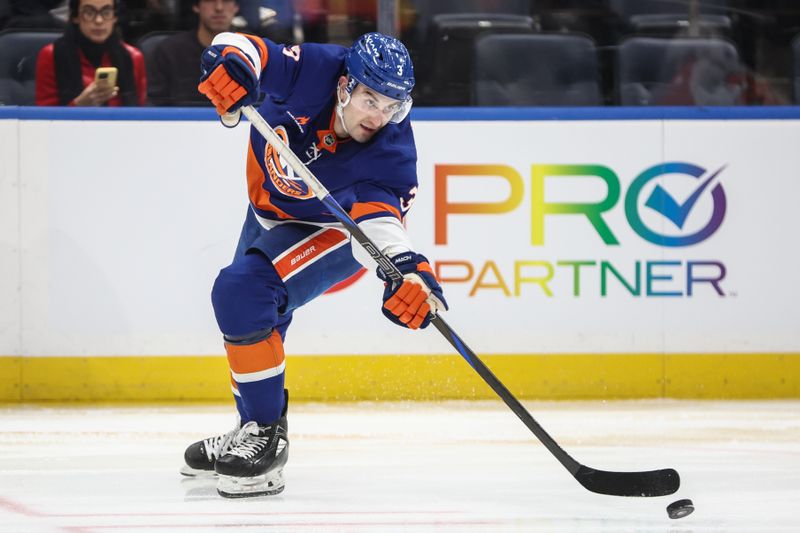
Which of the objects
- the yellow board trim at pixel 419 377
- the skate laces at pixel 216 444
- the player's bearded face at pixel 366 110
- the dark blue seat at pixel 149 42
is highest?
the dark blue seat at pixel 149 42

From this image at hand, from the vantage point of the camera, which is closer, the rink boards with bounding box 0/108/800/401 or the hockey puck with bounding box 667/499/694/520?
the hockey puck with bounding box 667/499/694/520

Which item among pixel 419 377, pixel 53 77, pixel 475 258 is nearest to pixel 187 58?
pixel 53 77

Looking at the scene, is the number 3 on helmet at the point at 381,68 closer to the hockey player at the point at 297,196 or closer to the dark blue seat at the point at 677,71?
the hockey player at the point at 297,196

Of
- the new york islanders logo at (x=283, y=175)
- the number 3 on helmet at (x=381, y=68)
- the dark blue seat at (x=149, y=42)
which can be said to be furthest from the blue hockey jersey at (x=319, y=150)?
the dark blue seat at (x=149, y=42)

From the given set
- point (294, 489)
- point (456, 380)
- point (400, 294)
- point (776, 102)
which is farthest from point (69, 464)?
point (776, 102)

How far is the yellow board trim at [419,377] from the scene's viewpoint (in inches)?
155

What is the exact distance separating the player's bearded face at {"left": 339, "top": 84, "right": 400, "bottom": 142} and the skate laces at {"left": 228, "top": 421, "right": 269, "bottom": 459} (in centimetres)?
69

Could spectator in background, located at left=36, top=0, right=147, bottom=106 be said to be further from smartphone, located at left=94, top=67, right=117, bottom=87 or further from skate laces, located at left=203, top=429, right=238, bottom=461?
skate laces, located at left=203, top=429, right=238, bottom=461

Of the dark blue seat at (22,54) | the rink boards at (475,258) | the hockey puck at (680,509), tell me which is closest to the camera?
the hockey puck at (680,509)

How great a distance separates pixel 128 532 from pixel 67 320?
160 cm

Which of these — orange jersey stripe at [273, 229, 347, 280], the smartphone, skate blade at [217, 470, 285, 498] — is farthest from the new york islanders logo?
the smartphone

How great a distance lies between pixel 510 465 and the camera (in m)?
3.13

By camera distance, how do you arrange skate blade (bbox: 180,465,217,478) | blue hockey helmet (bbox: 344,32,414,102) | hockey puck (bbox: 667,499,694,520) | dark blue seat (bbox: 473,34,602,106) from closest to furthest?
hockey puck (bbox: 667,499,694,520), blue hockey helmet (bbox: 344,32,414,102), skate blade (bbox: 180,465,217,478), dark blue seat (bbox: 473,34,602,106)

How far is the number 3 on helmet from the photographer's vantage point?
2623mm
